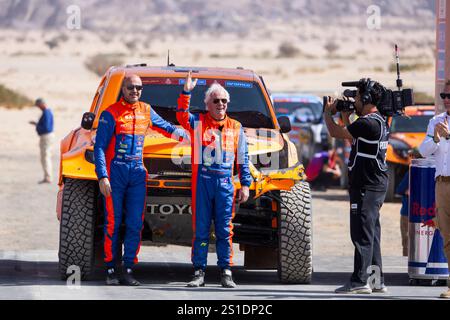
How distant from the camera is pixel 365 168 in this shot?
11344mm

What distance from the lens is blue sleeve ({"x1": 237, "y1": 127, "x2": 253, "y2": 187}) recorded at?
11.4 metres

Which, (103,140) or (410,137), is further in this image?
(410,137)

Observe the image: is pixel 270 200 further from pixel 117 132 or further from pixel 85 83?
pixel 85 83

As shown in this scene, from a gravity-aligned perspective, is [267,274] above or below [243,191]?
below

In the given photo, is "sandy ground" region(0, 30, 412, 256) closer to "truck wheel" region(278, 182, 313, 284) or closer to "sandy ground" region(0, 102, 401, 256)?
"sandy ground" region(0, 102, 401, 256)

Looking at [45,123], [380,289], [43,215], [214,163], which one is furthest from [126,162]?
[45,123]

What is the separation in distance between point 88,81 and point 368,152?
202ft

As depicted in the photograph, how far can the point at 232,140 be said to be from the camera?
11523 millimetres

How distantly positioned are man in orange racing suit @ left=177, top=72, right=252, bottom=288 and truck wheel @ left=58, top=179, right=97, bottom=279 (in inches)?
35.4

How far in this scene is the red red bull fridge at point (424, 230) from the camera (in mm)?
12289

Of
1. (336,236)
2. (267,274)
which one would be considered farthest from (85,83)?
(267,274)

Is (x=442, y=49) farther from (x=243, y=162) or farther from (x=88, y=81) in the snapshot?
(x=88, y=81)

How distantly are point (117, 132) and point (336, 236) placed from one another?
27.7 ft
